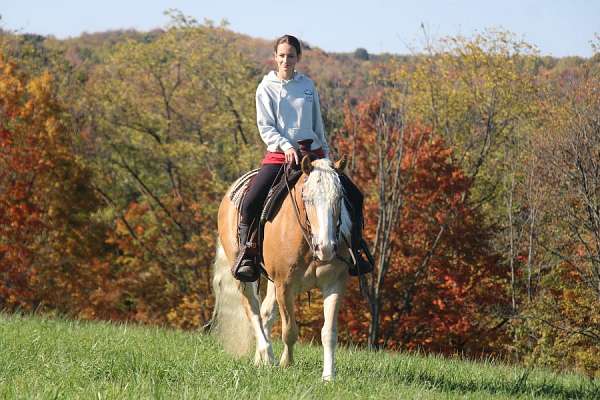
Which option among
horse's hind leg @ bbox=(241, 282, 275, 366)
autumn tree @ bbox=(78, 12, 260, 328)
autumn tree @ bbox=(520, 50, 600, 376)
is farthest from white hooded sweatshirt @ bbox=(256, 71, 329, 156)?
autumn tree @ bbox=(78, 12, 260, 328)

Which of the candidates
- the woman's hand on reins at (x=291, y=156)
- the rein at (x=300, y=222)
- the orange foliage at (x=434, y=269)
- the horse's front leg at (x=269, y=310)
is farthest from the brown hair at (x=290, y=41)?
the orange foliage at (x=434, y=269)

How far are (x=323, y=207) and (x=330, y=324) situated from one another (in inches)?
40.3

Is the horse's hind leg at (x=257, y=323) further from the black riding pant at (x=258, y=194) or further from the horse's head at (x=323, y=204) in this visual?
the horse's head at (x=323, y=204)

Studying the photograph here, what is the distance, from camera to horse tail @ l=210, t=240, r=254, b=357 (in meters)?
8.47

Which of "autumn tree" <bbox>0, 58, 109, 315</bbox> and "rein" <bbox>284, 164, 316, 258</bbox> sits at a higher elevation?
"rein" <bbox>284, 164, 316, 258</bbox>

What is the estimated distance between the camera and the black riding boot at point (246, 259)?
761 cm

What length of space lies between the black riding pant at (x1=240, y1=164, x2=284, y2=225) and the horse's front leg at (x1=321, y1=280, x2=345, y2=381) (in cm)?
113

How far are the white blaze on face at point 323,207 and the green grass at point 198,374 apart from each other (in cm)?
105

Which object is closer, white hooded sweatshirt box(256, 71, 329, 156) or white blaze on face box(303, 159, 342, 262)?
white blaze on face box(303, 159, 342, 262)

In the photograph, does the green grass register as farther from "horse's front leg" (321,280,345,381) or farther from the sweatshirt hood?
the sweatshirt hood

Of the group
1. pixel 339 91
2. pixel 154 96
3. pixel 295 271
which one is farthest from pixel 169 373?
pixel 154 96

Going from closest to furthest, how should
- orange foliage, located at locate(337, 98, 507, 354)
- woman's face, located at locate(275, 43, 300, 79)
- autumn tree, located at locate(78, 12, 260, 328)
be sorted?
woman's face, located at locate(275, 43, 300, 79), orange foliage, located at locate(337, 98, 507, 354), autumn tree, located at locate(78, 12, 260, 328)

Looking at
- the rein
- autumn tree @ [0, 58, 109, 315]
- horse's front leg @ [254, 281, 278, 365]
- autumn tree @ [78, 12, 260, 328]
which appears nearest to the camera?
the rein

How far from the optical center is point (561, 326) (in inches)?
869
